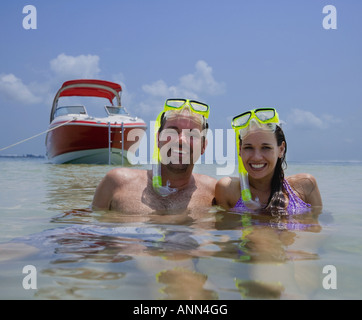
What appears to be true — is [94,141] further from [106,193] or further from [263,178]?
[263,178]

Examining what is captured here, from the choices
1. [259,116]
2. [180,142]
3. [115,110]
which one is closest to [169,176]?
[180,142]

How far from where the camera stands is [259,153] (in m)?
3.63

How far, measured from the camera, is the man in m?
3.78

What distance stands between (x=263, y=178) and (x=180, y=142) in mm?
952

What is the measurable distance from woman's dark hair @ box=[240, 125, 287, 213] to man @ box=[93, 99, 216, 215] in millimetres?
665

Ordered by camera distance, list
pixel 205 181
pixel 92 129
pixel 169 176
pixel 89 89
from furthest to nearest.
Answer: pixel 89 89, pixel 92 129, pixel 205 181, pixel 169 176

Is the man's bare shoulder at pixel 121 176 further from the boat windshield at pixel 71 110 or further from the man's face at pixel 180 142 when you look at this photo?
the boat windshield at pixel 71 110

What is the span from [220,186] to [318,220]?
1040 millimetres

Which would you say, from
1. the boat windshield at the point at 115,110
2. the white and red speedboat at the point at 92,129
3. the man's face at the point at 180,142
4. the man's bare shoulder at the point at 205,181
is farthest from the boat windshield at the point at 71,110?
the man's face at the point at 180,142

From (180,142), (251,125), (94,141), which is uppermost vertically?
(94,141)

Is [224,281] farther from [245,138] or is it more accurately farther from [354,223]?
[354,223]

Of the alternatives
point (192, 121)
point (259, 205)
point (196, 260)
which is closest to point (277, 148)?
point (259, 205)

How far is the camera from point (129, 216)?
3.58 m

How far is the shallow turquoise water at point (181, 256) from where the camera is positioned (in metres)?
1.77
